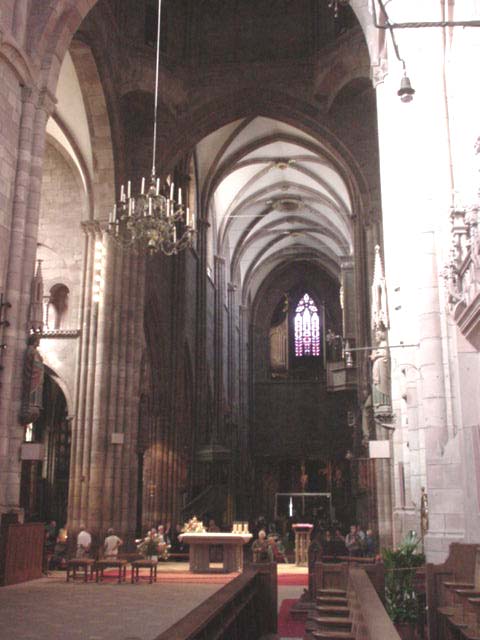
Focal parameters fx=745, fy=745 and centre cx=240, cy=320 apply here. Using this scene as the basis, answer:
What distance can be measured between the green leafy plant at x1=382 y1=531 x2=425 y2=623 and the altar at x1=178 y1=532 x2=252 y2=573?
232 inches

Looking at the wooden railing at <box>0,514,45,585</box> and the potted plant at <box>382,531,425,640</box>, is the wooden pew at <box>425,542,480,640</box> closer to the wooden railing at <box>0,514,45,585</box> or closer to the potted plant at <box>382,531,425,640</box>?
the potted plant at <box>382,531,425,640</box>

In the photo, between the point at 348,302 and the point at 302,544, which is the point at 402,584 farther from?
the point at 348,302

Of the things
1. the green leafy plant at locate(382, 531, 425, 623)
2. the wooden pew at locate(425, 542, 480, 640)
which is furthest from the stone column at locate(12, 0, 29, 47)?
the wooden pew at locate(425, 542, 480, 640)

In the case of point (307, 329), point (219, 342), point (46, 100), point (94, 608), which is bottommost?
point (94, 608)

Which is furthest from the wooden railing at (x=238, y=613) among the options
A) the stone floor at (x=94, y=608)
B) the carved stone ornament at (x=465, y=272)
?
the carved stone ornament at (x=465, y=272)

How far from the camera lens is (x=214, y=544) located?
15164 millimetres

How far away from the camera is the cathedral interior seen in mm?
9602

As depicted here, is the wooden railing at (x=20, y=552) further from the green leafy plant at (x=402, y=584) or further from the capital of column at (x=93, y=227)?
the capital of column at (x=93, y=227)

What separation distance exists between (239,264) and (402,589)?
1204 inches

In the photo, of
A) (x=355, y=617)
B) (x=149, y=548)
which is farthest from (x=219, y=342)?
(x=355, y=617)

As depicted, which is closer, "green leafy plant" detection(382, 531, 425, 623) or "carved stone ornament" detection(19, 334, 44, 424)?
"green leafy plant" detection(382, 531, 425, 623)

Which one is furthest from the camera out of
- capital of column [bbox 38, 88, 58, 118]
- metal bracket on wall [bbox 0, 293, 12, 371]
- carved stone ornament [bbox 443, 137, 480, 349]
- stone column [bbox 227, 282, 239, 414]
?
stone column [bbox 227, 282, 239, 414]

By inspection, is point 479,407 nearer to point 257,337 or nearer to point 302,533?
point 302,533

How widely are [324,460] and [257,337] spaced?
7805 millimetres
